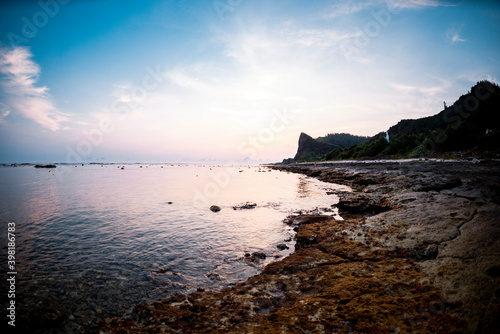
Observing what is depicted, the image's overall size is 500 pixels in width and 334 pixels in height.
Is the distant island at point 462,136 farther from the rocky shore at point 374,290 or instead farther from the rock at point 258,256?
the rock at point 258,256

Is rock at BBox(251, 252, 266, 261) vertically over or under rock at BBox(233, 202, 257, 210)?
under

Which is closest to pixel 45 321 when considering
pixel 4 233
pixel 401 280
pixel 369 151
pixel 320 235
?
pixel 401 280

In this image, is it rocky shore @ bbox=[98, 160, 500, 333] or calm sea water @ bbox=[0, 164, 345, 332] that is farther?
calm sea water @ bbox=[0, 164, 345, 332]

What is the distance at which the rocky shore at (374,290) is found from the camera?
3.59 meters

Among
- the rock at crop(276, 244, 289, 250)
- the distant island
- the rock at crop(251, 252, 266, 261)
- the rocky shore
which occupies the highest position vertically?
the distant island

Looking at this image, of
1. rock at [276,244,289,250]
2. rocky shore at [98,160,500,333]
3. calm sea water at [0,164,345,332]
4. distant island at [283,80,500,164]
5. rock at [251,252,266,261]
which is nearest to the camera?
rocky shore at [98,160,500,333]

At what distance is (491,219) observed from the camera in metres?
6.30

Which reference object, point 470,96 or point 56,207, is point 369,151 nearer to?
point 470,96

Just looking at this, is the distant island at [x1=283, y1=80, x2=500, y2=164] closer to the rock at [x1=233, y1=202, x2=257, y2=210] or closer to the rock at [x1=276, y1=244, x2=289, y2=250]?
the rock at [x1=233, y1=202, x2=257, y2=210]

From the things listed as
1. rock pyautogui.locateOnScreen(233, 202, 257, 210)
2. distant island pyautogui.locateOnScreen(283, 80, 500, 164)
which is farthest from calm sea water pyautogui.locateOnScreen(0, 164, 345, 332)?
distant island pyautogui.locateOnScreen(283, 80, 500, 164)

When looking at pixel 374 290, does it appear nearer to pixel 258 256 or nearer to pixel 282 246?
pixel 258 256

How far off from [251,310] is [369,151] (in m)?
86.1

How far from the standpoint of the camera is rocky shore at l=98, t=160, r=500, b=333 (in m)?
3.59

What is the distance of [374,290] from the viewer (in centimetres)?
469
